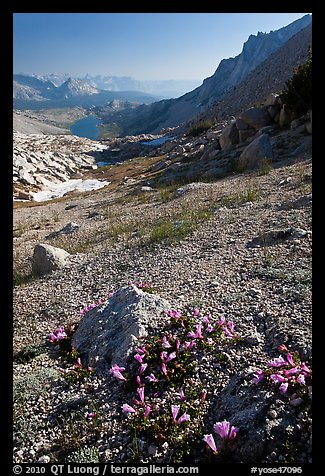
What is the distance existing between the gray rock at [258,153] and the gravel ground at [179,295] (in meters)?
6.91

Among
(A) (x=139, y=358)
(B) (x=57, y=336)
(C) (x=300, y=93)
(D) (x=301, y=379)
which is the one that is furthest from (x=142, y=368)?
(C) (x=300, y=93)

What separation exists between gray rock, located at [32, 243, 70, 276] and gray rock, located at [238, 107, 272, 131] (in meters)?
24.7

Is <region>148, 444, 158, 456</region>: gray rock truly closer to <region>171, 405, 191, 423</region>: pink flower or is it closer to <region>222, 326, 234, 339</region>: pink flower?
<region>171, 405, 191, 423</region>: pink flower

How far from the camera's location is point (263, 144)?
76.6 feet

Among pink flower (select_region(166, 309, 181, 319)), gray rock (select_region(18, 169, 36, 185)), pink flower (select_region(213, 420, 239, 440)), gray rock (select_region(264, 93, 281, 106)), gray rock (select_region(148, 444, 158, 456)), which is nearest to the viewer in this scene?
pink flower (select_region(213, 420, 239, 440))

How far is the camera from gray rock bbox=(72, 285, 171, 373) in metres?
5.43

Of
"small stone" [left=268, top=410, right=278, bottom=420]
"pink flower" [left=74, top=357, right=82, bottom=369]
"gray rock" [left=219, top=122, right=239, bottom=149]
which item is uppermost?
"gray rock" [left=219, top=122, right=239, bottom=149]

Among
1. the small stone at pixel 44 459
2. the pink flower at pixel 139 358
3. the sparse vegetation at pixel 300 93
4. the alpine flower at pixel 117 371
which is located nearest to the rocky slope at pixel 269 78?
the sparse vegetation at pixel 300 93

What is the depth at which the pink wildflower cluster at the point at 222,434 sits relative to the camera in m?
3.45

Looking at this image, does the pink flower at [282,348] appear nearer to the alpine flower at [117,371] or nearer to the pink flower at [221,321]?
the pink flower at [221,321]

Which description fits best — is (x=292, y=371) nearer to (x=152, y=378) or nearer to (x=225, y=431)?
(x=225, y=431)

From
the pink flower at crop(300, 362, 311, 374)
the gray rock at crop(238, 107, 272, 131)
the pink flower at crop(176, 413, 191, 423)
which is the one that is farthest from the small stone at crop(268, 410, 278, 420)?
the gray rock at crop(238, 107, 272, 131)
